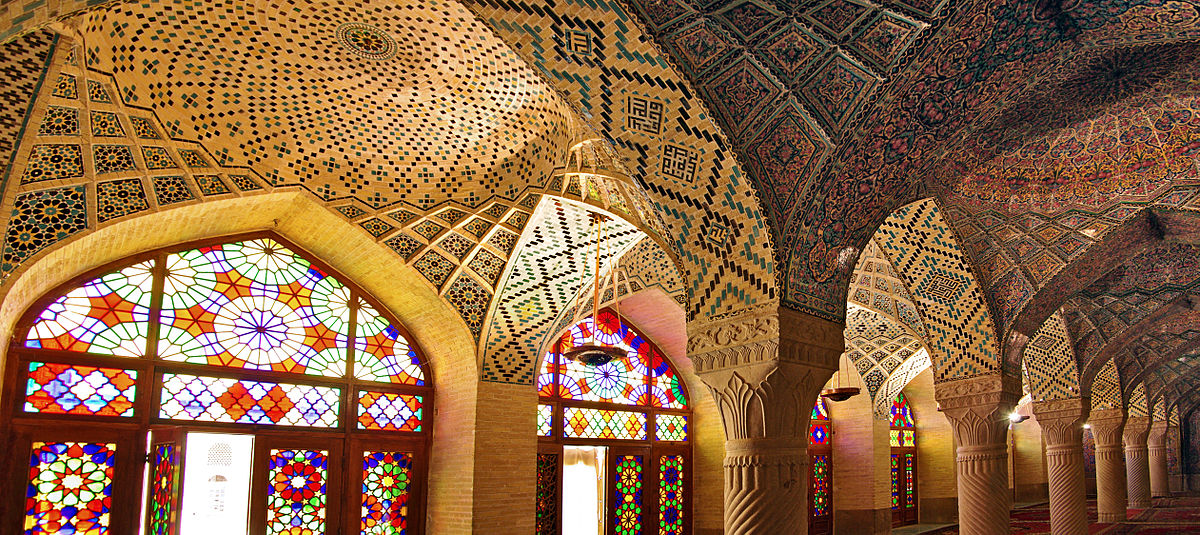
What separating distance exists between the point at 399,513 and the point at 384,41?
212 inches

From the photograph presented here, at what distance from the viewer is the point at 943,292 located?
8281 mm

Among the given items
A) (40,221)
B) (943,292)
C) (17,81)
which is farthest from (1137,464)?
(17,81)

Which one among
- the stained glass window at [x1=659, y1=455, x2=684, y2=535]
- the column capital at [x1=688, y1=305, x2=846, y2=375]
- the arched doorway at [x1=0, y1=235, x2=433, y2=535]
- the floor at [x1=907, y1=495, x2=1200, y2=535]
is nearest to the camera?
the column capital at [x1=688, y1=305, x2=846, y2=375]

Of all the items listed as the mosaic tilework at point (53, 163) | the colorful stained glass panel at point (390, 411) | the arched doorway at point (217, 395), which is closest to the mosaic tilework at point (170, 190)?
the mosaic tilework at point (53, 163)

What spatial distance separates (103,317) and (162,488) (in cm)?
171

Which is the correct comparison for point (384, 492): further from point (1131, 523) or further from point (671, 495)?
point (1131, 523)

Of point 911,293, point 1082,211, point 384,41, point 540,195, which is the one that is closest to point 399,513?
point 540,195

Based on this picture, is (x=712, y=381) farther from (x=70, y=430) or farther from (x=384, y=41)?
(x=70, y=430)

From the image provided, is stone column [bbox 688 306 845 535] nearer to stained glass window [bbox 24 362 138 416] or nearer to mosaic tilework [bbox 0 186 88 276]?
mosaic tilework [bbox 0 186 88 276]

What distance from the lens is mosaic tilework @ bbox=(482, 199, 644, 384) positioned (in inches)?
353

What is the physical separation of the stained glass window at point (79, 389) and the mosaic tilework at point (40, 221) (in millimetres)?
1547

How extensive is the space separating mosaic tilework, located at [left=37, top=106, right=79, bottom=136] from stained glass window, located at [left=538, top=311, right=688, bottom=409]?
5.96 metres

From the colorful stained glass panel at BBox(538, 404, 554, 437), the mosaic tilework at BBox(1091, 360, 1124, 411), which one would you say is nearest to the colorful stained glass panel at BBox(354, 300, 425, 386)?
the colorful stained glass panel at BBox(538, 404, 554, 437)

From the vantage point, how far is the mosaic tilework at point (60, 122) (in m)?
6.14
